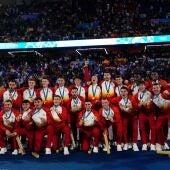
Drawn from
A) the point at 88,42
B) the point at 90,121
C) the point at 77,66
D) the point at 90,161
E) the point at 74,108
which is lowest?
the point at 90,161

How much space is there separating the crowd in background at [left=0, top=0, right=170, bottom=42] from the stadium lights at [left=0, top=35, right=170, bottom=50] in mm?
371

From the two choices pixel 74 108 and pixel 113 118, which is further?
pixel 74 108

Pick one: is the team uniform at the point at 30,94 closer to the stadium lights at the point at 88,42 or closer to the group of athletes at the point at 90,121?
the group of athletes at the point at 90,121

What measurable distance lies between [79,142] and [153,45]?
16.0 m

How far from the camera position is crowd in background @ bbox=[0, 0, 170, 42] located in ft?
76.5

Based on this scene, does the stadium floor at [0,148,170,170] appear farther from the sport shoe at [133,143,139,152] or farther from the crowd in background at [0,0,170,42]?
the crowd in background at [0,0,170,42]

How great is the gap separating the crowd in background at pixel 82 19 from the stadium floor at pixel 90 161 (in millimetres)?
16221

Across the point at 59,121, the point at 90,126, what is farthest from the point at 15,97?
the point at 90,126

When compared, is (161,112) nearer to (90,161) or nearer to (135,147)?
(135,147)

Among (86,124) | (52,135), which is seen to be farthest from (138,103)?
(52,135)

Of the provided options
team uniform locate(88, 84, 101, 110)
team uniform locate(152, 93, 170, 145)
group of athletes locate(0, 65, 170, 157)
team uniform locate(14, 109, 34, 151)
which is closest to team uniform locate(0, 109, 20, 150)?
group of athletes locate(0, 65, 170, 157)

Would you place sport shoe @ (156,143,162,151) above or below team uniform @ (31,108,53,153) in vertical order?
below

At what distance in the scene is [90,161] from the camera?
678 cm

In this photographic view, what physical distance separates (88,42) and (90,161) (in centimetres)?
1656
